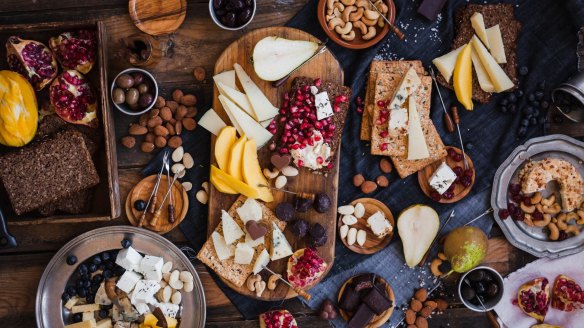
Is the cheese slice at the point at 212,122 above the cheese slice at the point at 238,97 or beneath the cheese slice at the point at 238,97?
beneath

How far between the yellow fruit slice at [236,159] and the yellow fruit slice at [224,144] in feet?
0.09

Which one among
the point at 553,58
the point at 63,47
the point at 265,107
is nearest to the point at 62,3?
the point at 63,47

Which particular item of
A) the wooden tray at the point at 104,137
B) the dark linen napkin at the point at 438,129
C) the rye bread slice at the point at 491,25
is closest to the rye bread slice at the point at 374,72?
the dark linen napkin at the point at 438,129

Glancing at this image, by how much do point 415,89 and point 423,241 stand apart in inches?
30.1

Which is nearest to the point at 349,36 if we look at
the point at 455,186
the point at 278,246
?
the point at 455,186

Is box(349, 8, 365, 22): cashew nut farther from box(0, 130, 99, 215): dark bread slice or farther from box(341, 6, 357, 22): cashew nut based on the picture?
box(0, 130, 99, 215): dark bread slice

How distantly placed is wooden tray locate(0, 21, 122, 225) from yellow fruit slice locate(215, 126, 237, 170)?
51cm

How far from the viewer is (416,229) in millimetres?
2855

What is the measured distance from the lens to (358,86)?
2.88 meters

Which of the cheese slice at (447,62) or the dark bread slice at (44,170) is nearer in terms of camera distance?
the dark bread slice at (44,170)

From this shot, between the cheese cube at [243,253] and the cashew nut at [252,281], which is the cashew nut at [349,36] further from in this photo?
the cashew nut at [252,281]

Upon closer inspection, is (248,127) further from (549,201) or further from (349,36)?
(549,201)

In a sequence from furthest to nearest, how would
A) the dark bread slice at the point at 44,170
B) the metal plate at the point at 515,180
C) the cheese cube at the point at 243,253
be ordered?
the metal plate at the point at 515,180 < the cheese cube at the point at 243,253 < the dark bread slice at the point at 44,170

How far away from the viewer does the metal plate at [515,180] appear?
113 inches
